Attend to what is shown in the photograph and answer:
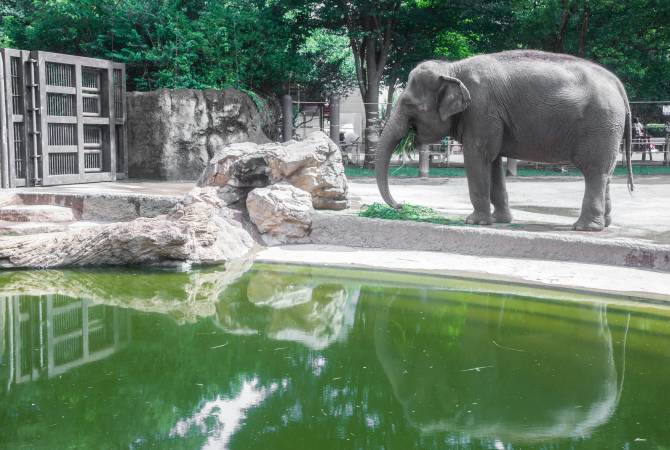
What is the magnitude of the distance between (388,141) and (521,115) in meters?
1.34

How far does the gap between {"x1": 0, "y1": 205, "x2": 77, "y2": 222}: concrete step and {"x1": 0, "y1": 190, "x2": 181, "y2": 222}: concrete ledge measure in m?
0.33

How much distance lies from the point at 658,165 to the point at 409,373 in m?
15.7

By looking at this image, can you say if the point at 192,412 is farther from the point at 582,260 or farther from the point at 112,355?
the point at 582,260

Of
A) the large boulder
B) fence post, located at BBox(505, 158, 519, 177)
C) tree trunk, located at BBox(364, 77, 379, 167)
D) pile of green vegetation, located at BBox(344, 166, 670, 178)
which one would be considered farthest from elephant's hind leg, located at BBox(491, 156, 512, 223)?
tree trunk, located at BBox(364, 77, 379, 167)

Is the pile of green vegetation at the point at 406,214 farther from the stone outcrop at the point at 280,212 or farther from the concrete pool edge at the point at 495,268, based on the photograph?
the stone outcrop at the point at 280,212

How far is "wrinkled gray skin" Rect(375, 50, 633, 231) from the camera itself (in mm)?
7688

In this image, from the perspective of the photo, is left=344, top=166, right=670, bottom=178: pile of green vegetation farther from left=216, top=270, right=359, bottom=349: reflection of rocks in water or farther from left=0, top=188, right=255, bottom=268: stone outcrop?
left=216, top=270, right=359, bottom=349: reflection of rocks in water

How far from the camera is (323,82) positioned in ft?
62.3

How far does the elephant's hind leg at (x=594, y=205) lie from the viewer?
770cm

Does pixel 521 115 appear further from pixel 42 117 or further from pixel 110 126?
pixel 110 126

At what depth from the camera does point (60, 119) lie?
12.2 m

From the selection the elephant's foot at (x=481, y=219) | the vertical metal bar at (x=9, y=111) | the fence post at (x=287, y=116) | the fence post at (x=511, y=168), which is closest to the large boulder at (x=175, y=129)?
the fence post at (x=287, y=116)

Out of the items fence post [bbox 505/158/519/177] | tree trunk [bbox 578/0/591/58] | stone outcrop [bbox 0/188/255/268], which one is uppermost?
tree trunk [bbox 578/0/591/58]

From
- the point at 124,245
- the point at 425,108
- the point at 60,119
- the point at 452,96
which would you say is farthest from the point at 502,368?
the point at 60,119
